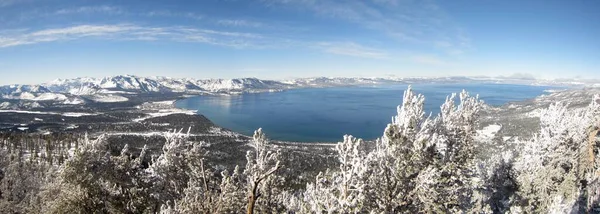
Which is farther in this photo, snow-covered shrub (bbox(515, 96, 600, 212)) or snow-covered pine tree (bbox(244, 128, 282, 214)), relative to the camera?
snow-covered shrub (bbox(515, 96, 600, 212))

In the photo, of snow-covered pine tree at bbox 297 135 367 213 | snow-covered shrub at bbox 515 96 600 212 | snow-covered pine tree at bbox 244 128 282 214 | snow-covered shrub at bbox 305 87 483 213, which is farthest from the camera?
snow-covered shrub at bbox 515 96 600 212

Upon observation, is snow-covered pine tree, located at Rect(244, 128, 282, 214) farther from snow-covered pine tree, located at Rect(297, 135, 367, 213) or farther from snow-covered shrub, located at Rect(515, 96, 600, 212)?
snow-covered shrub, located at Rect(515, 96, 600, 212)

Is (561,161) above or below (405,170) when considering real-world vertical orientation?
below

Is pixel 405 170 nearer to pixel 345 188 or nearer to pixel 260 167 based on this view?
pixel 345 188

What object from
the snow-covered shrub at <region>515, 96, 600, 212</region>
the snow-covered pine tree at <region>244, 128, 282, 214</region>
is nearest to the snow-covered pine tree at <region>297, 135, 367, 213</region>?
the snow-covered pine tree at <region>244, 128, 282, 214</region>

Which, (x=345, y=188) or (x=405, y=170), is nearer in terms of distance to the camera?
(x=345, y=188)

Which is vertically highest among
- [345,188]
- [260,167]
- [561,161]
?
[260,167]

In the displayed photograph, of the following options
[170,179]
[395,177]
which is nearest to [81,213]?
[170,179]

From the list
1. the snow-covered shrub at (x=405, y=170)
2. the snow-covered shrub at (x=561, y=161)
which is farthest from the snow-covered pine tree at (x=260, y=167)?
the snow-covered shrub at (x=561, y=161)

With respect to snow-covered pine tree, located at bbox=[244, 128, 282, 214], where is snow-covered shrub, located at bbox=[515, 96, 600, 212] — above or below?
below

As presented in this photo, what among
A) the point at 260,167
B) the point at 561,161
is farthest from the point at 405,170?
the point at 561,161

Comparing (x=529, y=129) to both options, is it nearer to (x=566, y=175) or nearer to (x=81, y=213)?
(x=566, y=175)
